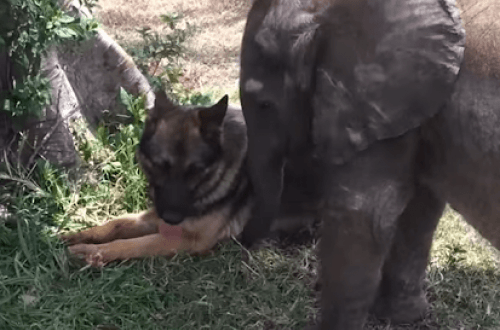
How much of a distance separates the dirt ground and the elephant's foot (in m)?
3.26

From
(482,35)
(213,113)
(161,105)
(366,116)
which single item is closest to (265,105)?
(366,116)

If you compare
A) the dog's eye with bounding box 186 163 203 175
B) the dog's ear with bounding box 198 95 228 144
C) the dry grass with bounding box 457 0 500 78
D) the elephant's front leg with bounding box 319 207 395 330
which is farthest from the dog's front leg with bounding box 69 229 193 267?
the dry grass with bounding box 457 0 500 78

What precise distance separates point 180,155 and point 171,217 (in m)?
0.36

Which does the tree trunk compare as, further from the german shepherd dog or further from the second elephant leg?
the second elephant leg

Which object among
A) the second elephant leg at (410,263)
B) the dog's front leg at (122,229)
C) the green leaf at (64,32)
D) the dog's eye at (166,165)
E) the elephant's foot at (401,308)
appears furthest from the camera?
the dog's front leg at (122,229)

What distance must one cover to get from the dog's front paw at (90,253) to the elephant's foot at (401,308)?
5.20 feet

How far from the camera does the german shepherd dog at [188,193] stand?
3.67 meters

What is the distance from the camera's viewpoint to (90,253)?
150 inches

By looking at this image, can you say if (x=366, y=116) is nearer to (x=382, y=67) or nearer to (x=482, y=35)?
(x=382, y=67)

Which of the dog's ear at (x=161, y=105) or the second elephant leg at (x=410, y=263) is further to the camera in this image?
the dog's ear at (x=161, y=105)

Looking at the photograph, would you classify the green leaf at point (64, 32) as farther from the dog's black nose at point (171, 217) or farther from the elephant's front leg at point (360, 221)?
the elephant's front leg at point (360, 221)

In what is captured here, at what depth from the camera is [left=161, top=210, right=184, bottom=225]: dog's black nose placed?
367cm

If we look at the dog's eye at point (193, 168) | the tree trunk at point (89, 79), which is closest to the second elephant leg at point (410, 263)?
the dog's eye at point (193, 168)

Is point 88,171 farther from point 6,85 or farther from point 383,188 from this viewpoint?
point 383,188
